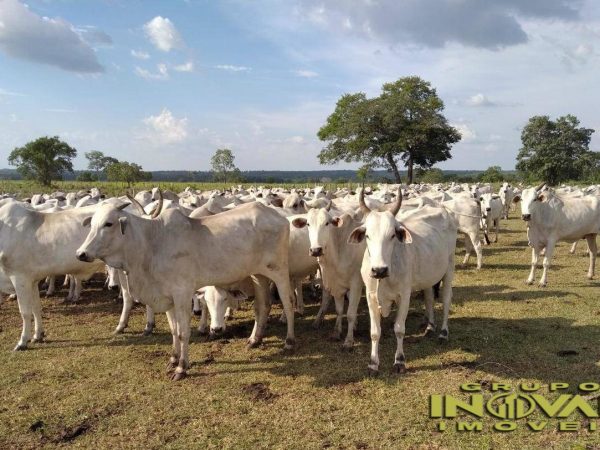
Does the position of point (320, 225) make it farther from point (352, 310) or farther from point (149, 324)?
point (149, 324)

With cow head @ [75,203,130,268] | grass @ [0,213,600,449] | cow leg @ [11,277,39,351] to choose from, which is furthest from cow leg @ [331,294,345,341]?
cow leg @ [11,277,39,351]

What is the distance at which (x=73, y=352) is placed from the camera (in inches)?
314

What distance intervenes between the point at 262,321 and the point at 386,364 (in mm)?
2316

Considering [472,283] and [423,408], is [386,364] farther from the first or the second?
[472,283]

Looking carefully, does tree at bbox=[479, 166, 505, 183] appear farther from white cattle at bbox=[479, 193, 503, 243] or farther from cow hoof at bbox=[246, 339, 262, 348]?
cow hoof at bbox=[246, 339, 262, 348]

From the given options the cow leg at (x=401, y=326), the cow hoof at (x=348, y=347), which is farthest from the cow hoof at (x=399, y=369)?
the cow hoof at (x=348, y=347)

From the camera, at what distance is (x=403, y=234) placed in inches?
248

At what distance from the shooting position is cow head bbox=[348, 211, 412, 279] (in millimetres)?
5866

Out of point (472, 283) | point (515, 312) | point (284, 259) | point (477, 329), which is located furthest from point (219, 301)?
point (472, 283)

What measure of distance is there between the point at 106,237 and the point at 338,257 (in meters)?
3.60

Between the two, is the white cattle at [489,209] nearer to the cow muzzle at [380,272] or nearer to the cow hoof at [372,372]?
the cow hoof at [372,372]

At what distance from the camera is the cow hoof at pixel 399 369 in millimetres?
6703

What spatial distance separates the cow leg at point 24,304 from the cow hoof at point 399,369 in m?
6.15

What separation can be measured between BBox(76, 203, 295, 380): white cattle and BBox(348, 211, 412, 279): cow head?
69.7 inches
